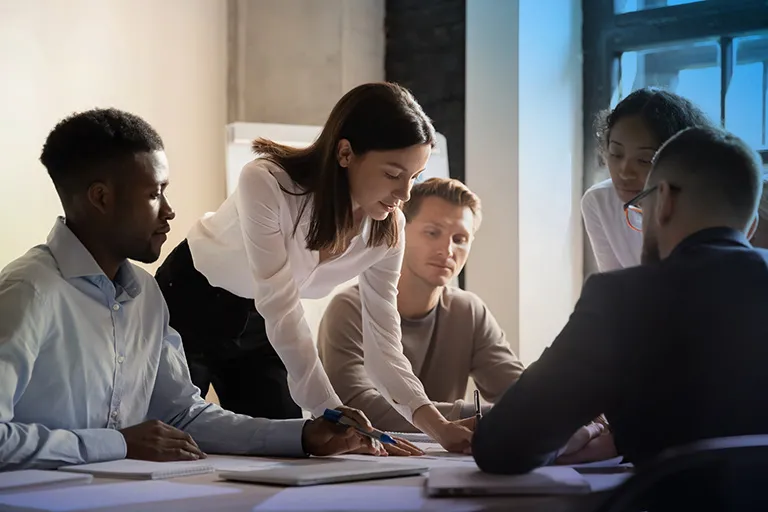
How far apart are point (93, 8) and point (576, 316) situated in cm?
256

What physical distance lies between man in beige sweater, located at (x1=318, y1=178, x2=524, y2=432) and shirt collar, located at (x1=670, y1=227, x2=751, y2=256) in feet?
4.05

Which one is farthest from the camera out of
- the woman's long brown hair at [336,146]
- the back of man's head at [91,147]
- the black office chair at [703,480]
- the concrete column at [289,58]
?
the concrete column at [289,58]

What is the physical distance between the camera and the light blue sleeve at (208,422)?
1.64m

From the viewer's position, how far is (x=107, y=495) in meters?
1.13

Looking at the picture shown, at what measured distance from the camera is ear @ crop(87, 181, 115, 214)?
5.49ft

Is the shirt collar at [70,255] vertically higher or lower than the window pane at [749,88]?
lower

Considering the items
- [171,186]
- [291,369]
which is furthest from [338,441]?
[171,186]

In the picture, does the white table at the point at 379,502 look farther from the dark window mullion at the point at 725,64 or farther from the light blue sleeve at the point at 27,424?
the dark window mullion at the point at 725,64

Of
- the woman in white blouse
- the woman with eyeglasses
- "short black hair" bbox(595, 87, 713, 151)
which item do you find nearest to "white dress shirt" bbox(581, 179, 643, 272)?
the woman with eyeglasses

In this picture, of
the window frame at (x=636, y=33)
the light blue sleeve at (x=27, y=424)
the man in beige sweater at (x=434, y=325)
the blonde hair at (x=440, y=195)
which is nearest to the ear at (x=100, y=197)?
the light blue sleeve at (x=27, y=424)

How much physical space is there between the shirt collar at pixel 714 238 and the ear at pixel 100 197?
95 centimetres

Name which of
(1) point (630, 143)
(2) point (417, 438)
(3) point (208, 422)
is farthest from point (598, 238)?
(3) point (208, 422)

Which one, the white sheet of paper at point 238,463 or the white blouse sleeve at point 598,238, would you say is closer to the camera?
the white sheet of paper at point 238,463

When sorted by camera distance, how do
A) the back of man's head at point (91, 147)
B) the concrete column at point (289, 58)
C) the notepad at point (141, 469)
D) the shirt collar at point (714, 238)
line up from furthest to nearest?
the concrete column at point (289, 58) < the back of man's head at point (91, 147) < the notepad at point (141, 469) < the shirt collar at point (714, 238)
